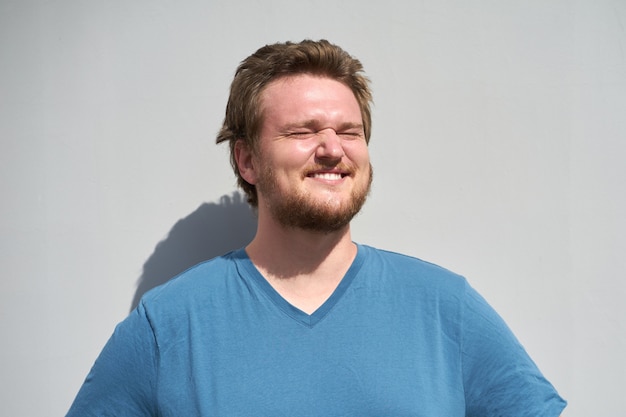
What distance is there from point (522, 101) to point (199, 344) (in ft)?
4.27

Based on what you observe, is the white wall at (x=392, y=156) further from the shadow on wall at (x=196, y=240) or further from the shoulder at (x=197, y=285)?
the shoulder at (x=197, y=285)

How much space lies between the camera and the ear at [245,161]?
4.87 ft

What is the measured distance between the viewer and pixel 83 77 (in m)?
1.74

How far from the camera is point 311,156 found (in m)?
1.34

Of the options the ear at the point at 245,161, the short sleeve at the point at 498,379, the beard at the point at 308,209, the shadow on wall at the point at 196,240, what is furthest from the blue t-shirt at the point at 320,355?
the shadow on wall at the point at 196,240

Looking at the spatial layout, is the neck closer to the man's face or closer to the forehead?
the man's face

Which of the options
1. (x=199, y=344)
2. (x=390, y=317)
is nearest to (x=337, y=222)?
(x=390, y=317)

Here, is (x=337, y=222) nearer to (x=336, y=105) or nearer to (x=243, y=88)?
(x=336, y=105)

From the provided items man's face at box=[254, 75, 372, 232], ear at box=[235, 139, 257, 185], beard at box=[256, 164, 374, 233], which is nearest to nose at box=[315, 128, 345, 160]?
man's face at box=[254, 75, 372, 232]

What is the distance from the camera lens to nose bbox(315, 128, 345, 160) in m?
1.32

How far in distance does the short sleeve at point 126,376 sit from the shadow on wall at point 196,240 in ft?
1.36

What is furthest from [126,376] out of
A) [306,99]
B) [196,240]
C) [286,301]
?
[306,99]

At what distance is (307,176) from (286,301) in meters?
0.33

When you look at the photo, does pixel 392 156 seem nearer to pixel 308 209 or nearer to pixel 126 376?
pixel 308 209
